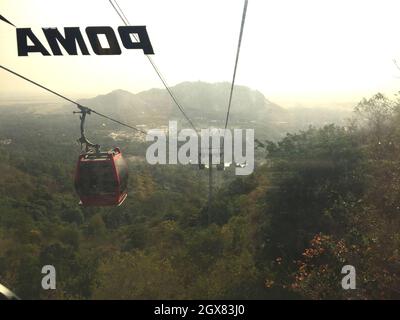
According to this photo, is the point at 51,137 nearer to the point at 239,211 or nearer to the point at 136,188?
the point at 136,188

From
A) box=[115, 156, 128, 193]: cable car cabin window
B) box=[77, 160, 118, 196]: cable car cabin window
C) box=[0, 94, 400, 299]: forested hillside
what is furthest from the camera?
box=[0, 94, 400, 299]: forested hillside

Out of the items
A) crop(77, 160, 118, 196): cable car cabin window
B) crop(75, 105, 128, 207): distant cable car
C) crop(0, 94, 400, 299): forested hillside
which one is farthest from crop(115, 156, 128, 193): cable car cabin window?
crop(0, 94, 400, 299): forested hillside

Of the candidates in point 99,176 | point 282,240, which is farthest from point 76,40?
point 282,240

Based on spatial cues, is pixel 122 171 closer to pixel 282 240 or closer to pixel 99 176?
pixel 99 176

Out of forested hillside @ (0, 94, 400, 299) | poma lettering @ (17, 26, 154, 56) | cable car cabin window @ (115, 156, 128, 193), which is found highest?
poma lettering @ (17, 26, 154, 56)

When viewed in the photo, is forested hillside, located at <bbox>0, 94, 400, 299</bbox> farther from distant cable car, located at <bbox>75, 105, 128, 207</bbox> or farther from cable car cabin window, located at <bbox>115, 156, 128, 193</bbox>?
distant cable car, located at <bbox>75, 105, 128, 207</bbox>

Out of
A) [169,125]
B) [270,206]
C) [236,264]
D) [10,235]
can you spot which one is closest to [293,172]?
[270,206]

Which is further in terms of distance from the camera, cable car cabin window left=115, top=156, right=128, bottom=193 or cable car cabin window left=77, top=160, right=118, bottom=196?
cable car cabin window left=115, top=156, right=128, bottom=193
